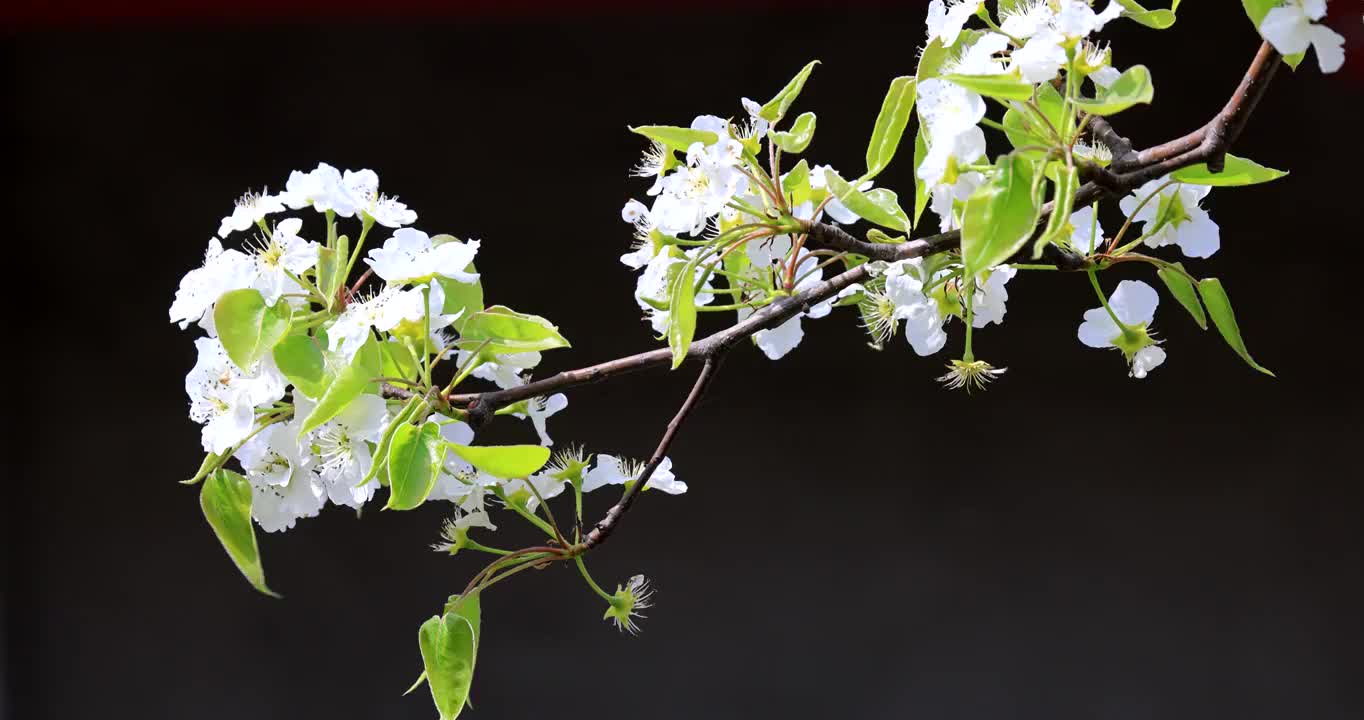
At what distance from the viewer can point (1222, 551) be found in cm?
226

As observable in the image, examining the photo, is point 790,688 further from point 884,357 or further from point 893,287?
point 893,287

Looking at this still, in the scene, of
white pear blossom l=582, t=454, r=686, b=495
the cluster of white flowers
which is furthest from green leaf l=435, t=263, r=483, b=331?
white pear blossom l=582, t=454, r=686, b=495

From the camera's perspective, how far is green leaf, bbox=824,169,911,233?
13.0 inches

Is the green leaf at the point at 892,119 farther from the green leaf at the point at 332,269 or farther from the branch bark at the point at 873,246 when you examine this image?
the green leaf at the point at 332,269

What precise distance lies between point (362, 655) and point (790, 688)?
0.85 m

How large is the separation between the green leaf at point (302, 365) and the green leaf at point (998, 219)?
0.17 m

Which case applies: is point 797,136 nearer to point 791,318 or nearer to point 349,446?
point 791,318

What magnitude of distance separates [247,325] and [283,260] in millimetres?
36

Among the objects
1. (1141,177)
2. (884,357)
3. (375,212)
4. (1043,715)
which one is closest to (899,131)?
(1141,177)

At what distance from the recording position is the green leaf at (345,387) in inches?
11.8

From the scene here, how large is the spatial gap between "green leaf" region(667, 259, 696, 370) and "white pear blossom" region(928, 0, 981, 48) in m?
0.09

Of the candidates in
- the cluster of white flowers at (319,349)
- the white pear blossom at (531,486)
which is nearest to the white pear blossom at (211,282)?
the cluster of white flowers at (319,349)

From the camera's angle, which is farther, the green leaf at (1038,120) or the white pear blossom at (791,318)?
the white pear blossom at (791,318)

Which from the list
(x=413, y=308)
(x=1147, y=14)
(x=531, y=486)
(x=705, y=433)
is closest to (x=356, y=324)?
(x=413, y=308)
